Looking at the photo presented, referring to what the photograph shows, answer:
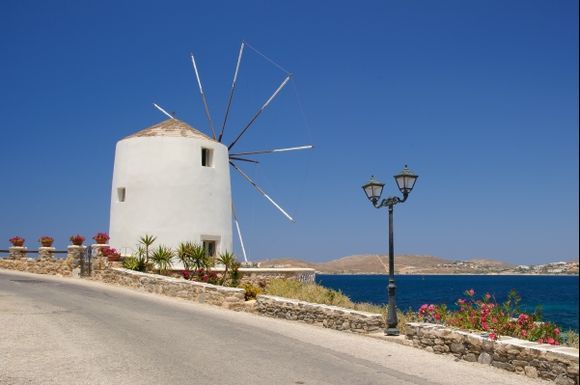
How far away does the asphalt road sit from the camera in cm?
873

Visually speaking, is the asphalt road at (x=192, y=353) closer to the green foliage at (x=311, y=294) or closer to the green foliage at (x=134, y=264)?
the green foliage at (x=311, y=294)

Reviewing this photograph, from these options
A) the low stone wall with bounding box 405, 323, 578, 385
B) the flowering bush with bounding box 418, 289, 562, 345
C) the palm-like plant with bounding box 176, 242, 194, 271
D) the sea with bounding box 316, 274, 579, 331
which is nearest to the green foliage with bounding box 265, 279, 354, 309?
the sea with bounding box 316, 274, 579, 331

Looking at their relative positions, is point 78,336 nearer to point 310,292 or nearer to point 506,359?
point 506,359

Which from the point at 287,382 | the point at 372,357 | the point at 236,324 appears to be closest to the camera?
the point at 287,382

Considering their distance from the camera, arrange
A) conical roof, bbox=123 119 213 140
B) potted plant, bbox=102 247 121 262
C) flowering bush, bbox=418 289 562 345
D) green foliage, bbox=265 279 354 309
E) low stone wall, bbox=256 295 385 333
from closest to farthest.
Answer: flowering bush, bbox=418 289 562 345
low stone wall, bbox=256 295 385 333
green foliage, bbox=265 279 354 309
potted plant, bbox=102 247 121 262
conical roof, bbox=123 119 213 140

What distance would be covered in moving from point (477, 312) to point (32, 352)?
8.75 meters

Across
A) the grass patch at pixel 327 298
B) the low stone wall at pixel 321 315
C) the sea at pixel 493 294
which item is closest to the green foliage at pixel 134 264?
the grass patch at pixel 327 298

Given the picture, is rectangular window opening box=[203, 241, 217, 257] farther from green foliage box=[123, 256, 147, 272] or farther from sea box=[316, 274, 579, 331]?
sea box=[316, 274, 579, 331]

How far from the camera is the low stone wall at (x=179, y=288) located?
18625 millimetres

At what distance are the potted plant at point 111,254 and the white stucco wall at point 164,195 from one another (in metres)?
1.61

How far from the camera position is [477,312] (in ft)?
40.1

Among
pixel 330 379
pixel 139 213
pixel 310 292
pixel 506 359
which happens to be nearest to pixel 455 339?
pixel 506 359

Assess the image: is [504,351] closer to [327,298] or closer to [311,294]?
[327,298]

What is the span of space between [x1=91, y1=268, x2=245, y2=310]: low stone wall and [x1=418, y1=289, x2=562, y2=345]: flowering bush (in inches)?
297
